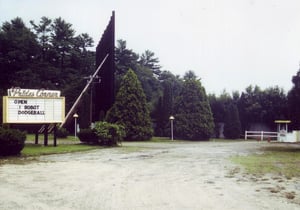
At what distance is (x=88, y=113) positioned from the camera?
1718 inches

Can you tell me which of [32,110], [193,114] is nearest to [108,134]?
[32,110]

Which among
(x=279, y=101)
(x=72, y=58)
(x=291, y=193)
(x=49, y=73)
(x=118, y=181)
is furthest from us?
(x=72, y=58)

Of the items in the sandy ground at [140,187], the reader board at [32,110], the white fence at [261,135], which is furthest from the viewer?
the white fence at [261,135]

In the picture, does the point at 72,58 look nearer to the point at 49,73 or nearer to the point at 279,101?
the point at 49,73

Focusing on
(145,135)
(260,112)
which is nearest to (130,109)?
(145,135)

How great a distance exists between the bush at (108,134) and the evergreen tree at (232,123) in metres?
18.6

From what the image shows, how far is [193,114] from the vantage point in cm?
4053

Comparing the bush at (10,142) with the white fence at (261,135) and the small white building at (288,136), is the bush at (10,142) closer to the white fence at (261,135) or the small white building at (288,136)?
the small white building at (288,136)

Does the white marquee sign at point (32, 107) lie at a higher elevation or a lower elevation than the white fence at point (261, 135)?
higher

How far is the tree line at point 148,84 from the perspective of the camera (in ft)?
134

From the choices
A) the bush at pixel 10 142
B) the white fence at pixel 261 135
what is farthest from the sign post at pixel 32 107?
the white fence at pixel 261 135

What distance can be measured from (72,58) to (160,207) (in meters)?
58.6

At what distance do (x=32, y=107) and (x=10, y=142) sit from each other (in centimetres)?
546

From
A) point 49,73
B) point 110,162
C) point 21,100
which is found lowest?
point 110,162
